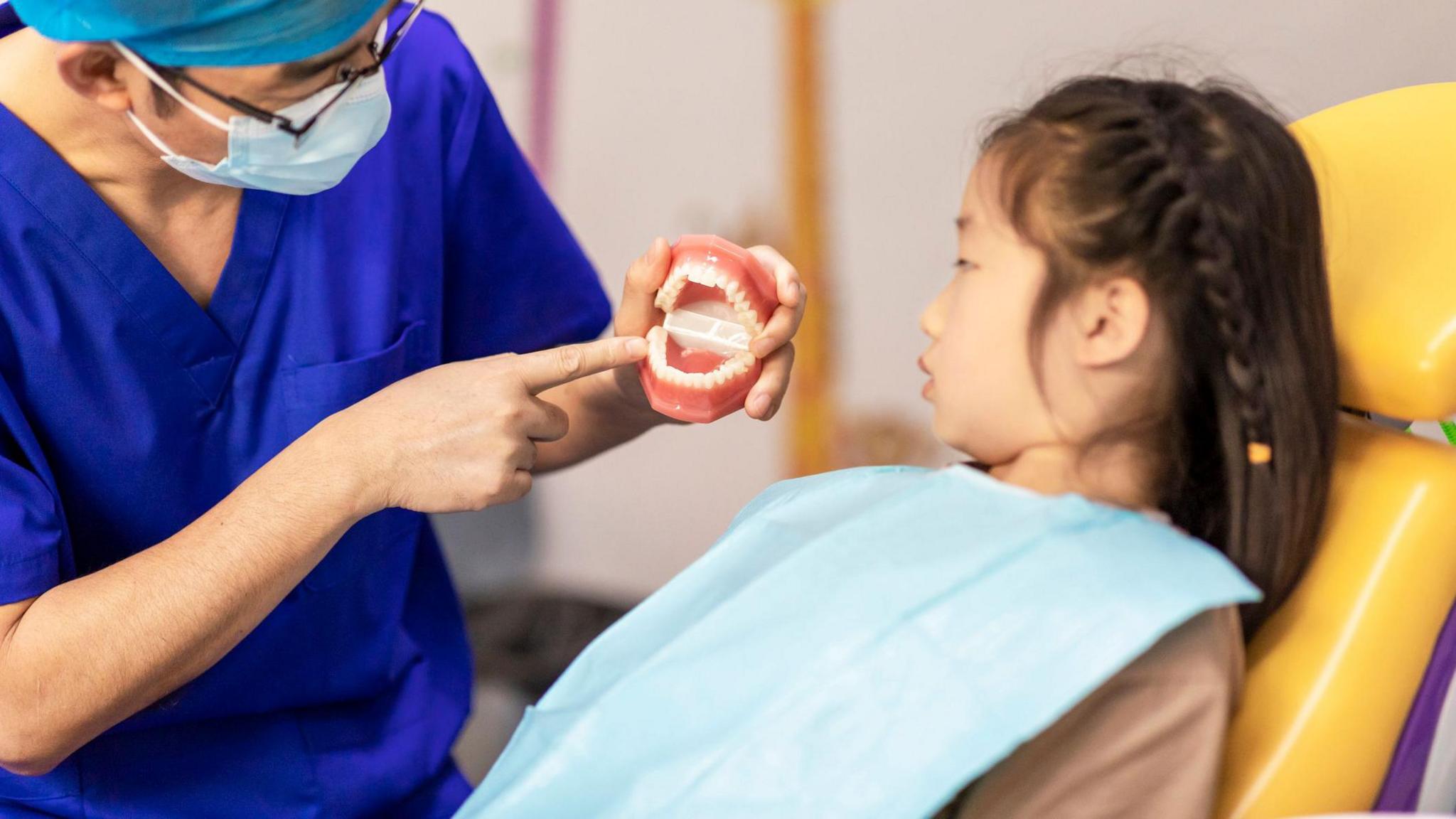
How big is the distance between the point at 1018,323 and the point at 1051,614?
22 centimetres

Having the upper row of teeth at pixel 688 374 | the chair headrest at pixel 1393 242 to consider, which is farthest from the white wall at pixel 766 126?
the upper row of teeth at pixel 688 374

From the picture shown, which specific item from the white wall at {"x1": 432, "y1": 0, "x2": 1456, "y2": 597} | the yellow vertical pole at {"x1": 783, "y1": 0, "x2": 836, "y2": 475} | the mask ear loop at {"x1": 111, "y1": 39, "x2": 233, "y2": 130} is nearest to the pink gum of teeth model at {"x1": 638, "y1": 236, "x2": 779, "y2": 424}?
the mask ear loop at {"x1": 111, "y1": 39, "x2": 233, "y2": 130}

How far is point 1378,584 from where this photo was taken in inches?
33.8

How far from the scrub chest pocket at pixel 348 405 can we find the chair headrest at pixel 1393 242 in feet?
2.68

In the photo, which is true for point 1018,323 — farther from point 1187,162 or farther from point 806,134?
point 806,134

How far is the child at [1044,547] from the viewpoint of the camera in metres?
0.79

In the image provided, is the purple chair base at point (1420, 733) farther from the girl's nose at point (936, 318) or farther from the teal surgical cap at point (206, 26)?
the teal surgical cap at point (206, 26)

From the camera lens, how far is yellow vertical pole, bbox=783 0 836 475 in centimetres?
211

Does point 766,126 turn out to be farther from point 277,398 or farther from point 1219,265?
point 1219,265

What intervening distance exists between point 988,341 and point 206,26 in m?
0.62

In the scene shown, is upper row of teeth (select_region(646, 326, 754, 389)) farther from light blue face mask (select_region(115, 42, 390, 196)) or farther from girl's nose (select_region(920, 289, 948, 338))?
light blue face mask (select_region(115, 42, 390, 196))

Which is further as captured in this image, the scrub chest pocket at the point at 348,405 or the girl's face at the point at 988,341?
the scrub chest pocket at the point at 348,405

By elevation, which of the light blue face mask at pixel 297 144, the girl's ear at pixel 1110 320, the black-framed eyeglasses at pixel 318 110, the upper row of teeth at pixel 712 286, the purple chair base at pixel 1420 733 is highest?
the black-framed eyeglasses at pixel 318 110

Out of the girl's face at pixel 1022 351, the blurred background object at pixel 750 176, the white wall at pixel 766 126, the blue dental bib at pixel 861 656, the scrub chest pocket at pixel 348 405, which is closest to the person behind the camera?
the blue dental bib at pixel 861 656
